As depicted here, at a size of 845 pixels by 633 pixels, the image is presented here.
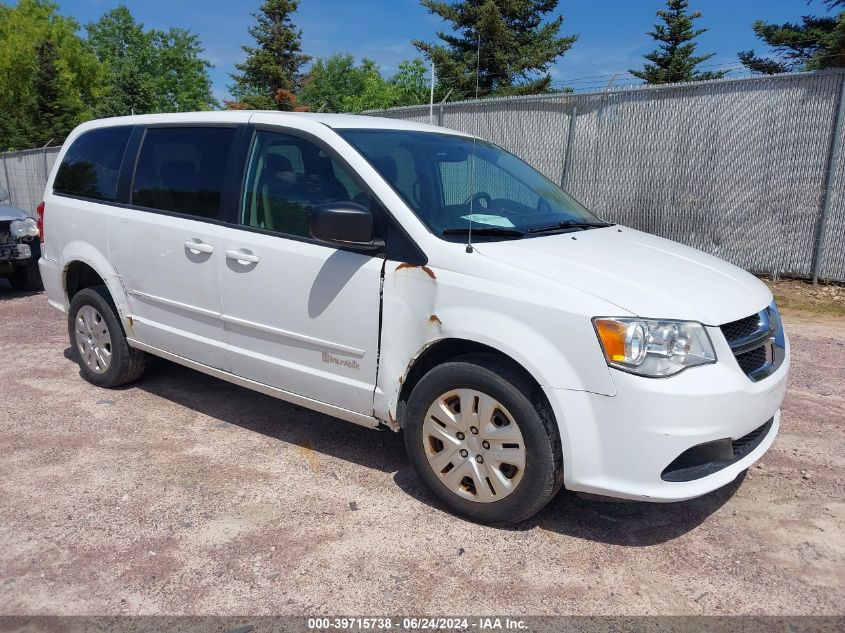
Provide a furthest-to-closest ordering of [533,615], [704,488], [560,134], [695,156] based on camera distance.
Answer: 1. [560,134]
2. [695,156]
3. [704,488]
4. [533,615]

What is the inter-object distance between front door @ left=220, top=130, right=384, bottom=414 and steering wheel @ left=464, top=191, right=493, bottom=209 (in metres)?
0.60

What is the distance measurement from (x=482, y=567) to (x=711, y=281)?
167 cm

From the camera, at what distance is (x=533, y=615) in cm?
246

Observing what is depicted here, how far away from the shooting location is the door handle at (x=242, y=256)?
11.9 feet

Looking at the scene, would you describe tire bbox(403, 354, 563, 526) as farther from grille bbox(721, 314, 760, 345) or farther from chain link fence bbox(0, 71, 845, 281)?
chain link fence bbox(0, 71, 845, 281)

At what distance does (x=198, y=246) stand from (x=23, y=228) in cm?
585

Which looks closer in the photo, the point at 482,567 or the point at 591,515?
the point at 482,567

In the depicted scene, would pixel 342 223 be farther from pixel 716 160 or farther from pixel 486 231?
pixel 716 160

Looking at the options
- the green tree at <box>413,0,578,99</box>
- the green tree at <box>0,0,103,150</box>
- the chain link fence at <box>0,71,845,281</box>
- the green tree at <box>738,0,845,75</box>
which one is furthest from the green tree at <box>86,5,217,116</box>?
the chain link fence at <box>0,71,845,281</box>

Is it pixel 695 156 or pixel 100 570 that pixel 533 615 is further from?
pixel 695 156

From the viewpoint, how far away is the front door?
3.28 meters

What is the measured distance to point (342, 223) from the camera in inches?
121

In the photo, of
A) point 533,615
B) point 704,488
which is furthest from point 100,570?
point 704,488

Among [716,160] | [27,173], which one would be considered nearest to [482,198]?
[716,160]
